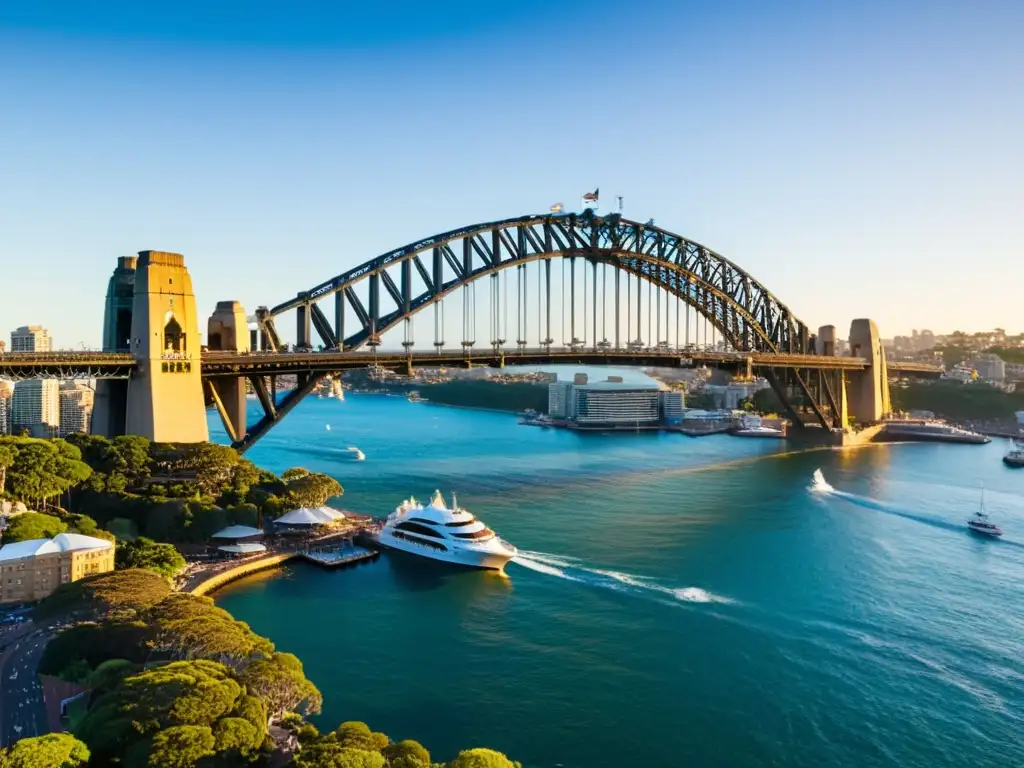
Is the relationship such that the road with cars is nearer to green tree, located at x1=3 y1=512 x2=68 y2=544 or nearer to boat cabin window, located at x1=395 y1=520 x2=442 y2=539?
green tree, located at x1=3 y1=512 x2=68 y2=544

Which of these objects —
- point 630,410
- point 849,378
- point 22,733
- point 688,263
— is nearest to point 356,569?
point 22,733

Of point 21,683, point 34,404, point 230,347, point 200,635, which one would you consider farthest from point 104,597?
point 34,404

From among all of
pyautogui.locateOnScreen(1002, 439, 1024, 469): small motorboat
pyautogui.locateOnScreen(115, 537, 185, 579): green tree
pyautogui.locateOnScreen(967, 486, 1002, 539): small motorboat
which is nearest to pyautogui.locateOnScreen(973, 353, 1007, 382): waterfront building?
pyautogui.locateOnScreen(1002, 439, 1024, 469): small motorboat

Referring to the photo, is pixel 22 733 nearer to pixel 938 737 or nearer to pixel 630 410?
pixel 938 737

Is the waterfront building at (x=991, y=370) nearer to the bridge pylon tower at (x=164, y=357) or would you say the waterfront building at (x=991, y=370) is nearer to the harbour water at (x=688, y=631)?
the harbour water at (x=688, y=631)

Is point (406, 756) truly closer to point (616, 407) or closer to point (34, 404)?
point (34, 404)

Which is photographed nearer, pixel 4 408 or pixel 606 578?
pixel 606 578

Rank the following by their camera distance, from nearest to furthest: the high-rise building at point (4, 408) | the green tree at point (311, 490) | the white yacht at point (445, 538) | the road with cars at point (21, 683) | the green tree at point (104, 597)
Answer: the road with cars at point (21, 683)
the green tree at point (104, 597)
the white yacht at point (445, 538)
the green tree at point (311, 490)
the high-rise building at point (4, 408)

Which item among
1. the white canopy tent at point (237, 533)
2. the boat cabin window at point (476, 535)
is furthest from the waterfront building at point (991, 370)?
the white canopy tent at point (237, 533)
